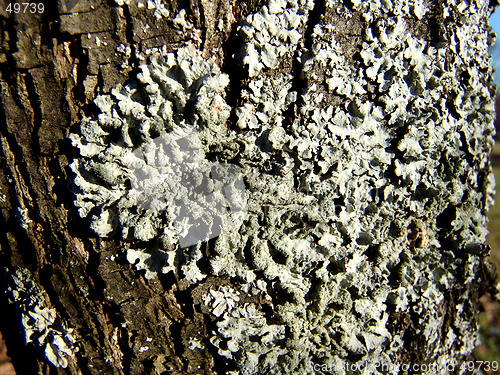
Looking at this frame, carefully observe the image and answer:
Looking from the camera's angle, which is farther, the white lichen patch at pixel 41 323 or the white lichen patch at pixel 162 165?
the white lichen patch at pixel 41 323

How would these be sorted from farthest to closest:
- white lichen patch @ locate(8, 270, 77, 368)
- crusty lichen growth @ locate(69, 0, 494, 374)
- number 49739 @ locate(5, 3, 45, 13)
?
white lichen patch @ locate(8, 270, 77, 368)
crusty lichen growth @ locate(69, 0, 494, 374)
number 49739 @ locate(5, 3, 45, 13)

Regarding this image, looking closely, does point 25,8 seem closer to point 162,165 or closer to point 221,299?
point 162,165

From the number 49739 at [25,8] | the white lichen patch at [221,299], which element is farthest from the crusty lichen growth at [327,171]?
the number 49739 at [25,8]

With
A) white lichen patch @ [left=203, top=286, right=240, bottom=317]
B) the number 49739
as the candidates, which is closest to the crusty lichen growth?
white lichen patch @ [left=203, top=286, right=240, bottom=317]

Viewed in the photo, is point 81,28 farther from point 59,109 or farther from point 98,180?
point 98,180

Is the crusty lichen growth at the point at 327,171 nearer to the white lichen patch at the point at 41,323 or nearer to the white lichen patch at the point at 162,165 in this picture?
the white lichen patch at the point at 162,165

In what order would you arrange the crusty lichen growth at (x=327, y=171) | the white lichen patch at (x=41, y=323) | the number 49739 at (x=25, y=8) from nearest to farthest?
the number 49739 at (x=25, y=8)
the crusty lichen growth at (x=327, y=171)
the white lichen patch at (x=41, y=323)

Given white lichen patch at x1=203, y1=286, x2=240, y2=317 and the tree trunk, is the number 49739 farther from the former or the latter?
white lichen patch at x1=203, y1=286, x2=240, y2=317

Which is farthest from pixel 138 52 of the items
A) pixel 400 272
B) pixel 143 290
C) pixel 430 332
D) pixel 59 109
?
pixel 430 332
